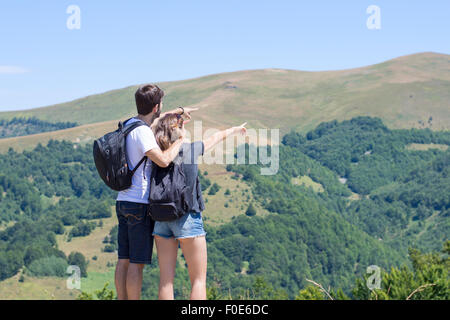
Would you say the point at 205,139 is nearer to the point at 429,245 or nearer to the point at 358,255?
the point at 358,255

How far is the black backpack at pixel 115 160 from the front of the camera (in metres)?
5.88

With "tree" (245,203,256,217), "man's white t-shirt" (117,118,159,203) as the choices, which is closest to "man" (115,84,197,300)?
"man's white t-shirt" (117,118,159,203)

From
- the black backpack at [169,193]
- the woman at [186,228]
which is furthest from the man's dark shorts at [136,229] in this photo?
the black backpack at [169,193]

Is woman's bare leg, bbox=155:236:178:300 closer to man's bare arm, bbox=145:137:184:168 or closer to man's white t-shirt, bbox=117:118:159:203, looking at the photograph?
man's white t-shirt, bbox=117:118:159:203

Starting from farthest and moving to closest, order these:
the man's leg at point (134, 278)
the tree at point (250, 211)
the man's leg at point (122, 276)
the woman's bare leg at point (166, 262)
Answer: the tree at point (250, 211) → the man's leg at point (122, 276) → the man's leg at point (134, 278) → the woman's bare leg at point (166, 262)

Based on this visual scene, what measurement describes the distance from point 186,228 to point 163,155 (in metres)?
0.75

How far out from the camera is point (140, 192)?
19.4 feet

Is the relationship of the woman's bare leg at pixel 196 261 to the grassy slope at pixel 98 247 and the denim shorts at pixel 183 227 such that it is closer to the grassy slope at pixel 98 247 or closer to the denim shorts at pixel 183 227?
the denim shorts at pixel 183 227

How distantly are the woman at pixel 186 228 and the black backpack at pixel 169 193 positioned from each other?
0.07 meters

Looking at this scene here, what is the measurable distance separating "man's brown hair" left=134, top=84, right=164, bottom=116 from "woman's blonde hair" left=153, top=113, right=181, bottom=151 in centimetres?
17

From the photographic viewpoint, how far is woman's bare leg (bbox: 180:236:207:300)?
5.93 meters

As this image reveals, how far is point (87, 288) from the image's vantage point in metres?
122
